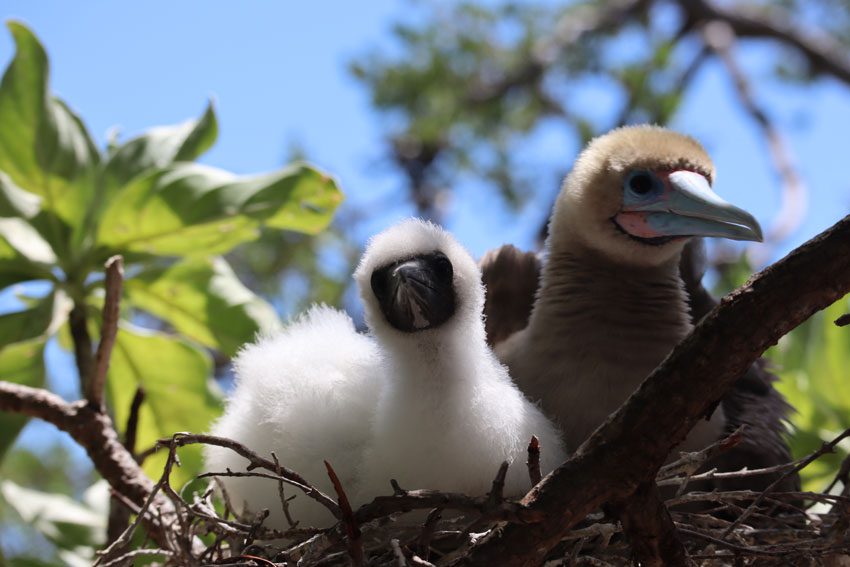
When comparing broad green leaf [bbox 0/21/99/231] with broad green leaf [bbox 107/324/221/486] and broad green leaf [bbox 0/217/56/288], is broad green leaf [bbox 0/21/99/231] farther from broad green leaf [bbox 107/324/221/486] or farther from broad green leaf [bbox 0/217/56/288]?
broad green leaf [bbox 107/324/221/486]

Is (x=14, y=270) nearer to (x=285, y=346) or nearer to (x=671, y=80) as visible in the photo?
(x=285, y=346)

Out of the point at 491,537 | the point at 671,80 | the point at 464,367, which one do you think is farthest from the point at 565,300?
the point at 671,80

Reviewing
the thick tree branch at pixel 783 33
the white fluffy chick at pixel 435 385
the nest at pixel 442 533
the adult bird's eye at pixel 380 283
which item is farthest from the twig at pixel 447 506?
the thick tree branch at pixel 783 33

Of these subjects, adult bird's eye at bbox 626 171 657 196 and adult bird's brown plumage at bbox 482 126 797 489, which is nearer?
adult bird's brown plumage at bbox 482 126 797 489

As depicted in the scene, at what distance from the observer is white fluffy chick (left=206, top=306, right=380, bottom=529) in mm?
2330

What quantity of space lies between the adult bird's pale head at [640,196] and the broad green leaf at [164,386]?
1.22 m

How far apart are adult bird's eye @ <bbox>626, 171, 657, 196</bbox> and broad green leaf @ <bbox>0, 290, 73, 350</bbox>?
173 cm

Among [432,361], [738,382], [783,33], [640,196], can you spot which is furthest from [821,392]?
[783,33]

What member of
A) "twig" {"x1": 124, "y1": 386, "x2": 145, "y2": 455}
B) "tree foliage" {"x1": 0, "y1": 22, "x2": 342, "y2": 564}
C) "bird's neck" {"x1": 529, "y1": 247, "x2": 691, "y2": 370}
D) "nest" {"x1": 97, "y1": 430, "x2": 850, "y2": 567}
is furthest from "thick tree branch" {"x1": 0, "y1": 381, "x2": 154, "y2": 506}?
"bird's neck" {"x1": 529, "y1": 247, "x2": 691, "y2": 370}

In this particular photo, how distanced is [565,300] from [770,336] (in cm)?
120

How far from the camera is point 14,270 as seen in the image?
3035 millimetres

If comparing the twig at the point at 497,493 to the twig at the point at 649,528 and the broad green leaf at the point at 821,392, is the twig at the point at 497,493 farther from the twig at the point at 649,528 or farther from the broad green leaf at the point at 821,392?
the broad green leaf at the point at 821,392

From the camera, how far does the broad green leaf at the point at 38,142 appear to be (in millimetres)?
3033

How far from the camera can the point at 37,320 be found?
119 inches
